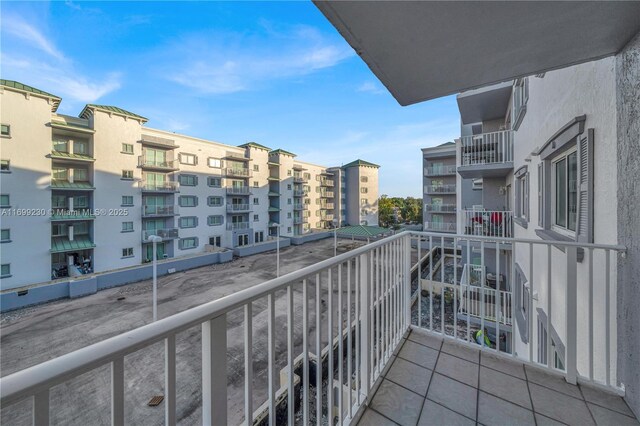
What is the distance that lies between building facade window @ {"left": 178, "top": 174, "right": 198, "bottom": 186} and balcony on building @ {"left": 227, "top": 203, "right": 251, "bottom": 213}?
3.00 meters

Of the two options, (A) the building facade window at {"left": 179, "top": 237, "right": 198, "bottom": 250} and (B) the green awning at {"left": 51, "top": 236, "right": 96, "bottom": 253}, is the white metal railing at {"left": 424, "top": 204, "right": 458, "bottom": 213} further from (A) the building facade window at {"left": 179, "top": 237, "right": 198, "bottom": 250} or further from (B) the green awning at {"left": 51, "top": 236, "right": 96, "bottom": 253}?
(B) the green awning at {"left": 51, "top": 236, "right": 96, "bottom": 253}

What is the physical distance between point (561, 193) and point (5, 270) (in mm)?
18425

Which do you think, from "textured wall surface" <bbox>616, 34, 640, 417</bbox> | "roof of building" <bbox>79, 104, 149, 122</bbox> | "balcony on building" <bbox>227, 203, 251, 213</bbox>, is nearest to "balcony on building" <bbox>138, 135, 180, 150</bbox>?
"roof of building" <bbox>79, 104, 149, 122</bbox>

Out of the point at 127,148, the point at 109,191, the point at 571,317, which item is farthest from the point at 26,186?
the point at 571,317

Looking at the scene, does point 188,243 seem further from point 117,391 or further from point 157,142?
point 117,391

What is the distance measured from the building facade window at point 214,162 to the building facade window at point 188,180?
1.53m

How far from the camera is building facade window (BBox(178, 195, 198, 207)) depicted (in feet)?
55.7

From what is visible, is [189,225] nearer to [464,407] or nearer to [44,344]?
[44,344]

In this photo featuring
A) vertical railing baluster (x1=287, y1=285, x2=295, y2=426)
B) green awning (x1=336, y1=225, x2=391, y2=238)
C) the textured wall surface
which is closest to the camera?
vertical railing baluster (x1=287, y1=285, x2=295, y2=426)

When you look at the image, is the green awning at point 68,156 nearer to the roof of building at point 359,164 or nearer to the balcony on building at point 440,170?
the balcony on building at point 440,170

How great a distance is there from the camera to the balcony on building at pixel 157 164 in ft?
48.9

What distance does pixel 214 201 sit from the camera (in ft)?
61.8

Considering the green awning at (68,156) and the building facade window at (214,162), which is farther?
the building facade window at (214,162)

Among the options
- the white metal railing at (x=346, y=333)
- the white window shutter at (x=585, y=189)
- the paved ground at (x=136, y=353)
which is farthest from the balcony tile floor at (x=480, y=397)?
the paved ground at (x=136, y=353)
